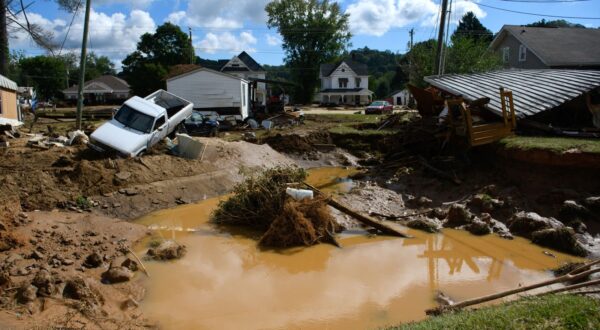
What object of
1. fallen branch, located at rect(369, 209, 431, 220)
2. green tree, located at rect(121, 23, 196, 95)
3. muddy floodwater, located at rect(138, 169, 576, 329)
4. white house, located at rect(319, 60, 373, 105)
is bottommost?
muddy floodwater, located at rect(138, 169, 576, 329)

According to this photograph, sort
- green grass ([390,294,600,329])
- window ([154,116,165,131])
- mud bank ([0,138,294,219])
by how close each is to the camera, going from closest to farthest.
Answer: green grass ([390,294,600,329]) → mud bank ([0,138,294,219]) → window ([154,116,165,131])

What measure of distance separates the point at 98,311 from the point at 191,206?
686 centimetres

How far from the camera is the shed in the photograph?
69.8ft

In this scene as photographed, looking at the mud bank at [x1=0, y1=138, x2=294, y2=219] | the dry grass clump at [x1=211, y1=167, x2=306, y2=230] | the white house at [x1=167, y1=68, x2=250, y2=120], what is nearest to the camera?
the dry grass clump at [x1=211, y1=167, x2=306, y2=230]

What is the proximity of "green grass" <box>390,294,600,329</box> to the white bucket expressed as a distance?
18.5 ft

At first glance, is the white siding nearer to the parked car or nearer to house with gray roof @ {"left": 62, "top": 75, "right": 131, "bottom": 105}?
the parked car

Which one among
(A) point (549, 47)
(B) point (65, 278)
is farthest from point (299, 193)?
(A) point (549, 47)

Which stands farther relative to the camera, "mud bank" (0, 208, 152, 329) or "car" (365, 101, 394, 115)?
"car" (365, 101, 394, 115)

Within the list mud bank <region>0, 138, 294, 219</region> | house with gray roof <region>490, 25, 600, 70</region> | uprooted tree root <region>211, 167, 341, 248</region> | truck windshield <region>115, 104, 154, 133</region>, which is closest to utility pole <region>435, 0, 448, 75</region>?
mud bank <region>0, 138, 294, 219</region>

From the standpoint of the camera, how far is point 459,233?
36.2 ft

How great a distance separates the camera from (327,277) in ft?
28.3

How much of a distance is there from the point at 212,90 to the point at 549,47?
25565mm

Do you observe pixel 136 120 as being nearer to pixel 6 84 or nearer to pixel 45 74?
pixel 6 84

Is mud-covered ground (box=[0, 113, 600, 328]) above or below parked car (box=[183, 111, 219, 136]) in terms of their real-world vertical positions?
below
